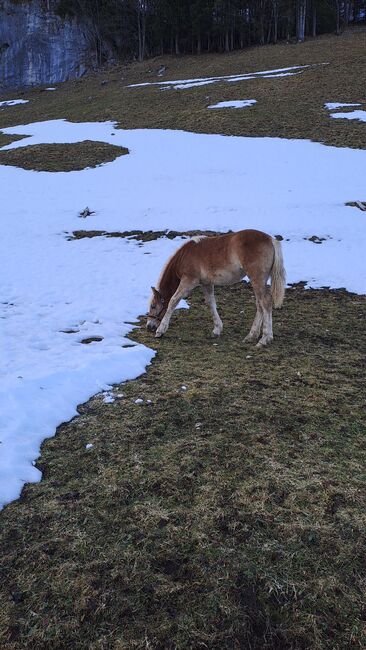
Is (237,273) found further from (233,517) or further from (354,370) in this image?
(233,517)

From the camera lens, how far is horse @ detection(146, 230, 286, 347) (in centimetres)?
786

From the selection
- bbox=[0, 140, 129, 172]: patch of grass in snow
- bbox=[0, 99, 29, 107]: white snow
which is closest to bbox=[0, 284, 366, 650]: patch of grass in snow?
bbox=[0, 140, 129, 172]: patch of grass in snow


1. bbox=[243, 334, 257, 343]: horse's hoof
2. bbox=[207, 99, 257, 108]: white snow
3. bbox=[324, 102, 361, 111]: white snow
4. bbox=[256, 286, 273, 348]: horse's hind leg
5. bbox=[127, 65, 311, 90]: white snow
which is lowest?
bbox=[243, 334, 257, 343]: horse's hoof

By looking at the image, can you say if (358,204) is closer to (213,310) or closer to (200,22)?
(213,310)

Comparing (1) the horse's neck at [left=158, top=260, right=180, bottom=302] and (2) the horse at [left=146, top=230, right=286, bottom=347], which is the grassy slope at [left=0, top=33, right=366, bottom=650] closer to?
(2) the horse at [left=146, top=230, right=286, bottom=347]

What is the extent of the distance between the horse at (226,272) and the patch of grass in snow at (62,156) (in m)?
17.9

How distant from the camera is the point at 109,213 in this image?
18406 millimetres

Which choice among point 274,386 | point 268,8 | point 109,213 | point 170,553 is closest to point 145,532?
point 170,553

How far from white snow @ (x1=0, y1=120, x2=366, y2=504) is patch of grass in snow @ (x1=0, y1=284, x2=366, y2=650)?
0.65m

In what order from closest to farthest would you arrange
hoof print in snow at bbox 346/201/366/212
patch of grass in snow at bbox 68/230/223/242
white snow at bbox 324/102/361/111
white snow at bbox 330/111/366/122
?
1. patch of grass in snow at bbox 68/230/223/242
2. hoof print in snow at bbox 346/201/366/212
3. white snow at bbox 330/111/366/122
4. white snow at bbox 324/102/361/111

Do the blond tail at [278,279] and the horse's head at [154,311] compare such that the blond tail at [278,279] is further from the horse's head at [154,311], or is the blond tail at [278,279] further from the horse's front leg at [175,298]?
the horse's head at [154,311]

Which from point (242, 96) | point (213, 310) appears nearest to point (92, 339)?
point (213, 310)

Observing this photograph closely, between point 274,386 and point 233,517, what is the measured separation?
2.78m

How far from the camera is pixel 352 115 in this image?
2722cm
